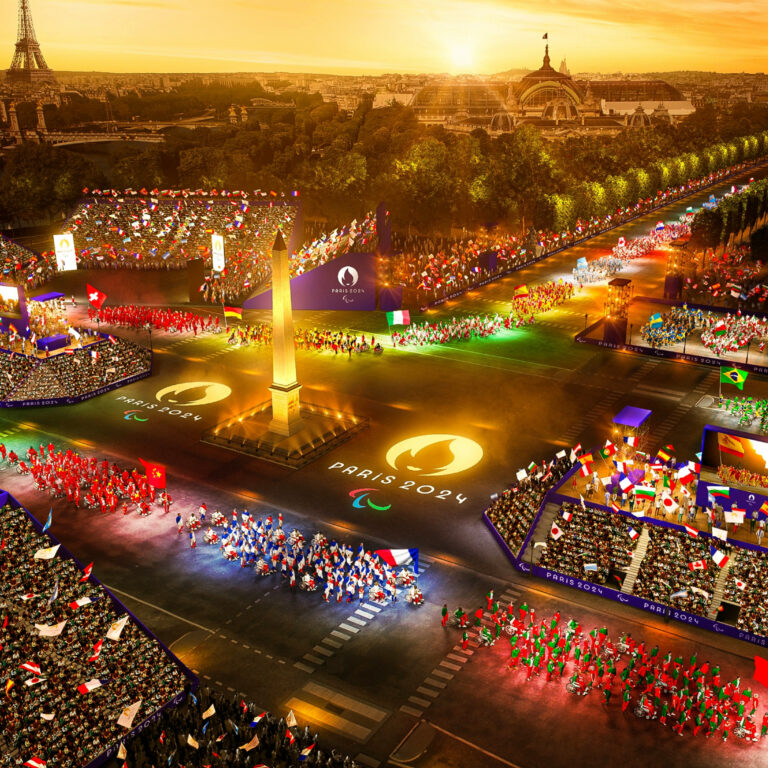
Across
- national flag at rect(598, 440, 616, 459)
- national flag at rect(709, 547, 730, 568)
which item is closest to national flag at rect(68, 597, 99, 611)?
national flag at rect(598, 440, 616, 459)

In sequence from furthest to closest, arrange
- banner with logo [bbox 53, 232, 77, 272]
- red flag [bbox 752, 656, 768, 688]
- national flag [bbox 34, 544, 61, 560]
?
banner with logo [bbox 53, 232, 77, 272] → national flag [bbox 34, 544, 61, 560] → red flag [bbox 752, 656, 768, 688]

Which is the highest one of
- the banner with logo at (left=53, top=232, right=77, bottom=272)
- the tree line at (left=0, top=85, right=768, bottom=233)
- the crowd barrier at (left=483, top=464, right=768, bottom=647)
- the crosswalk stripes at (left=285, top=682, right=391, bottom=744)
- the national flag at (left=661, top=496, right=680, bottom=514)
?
the tree line at (left=0, top=85, right=768, bottom=233)

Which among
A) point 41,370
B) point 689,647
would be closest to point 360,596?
point 689,647

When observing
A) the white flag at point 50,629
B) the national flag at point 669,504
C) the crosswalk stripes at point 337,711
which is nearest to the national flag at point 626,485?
the national flag at point 669,504

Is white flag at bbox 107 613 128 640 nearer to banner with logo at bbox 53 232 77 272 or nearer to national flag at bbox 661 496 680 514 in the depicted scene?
national flag at bbox 661 496 680 514

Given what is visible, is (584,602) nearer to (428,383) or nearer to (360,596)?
(360,596)

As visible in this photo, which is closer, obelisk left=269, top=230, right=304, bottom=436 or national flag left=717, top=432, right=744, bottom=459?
national flag left=717, top=432, right=744, bottom=459

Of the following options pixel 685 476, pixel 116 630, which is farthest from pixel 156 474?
pixel 685 476
